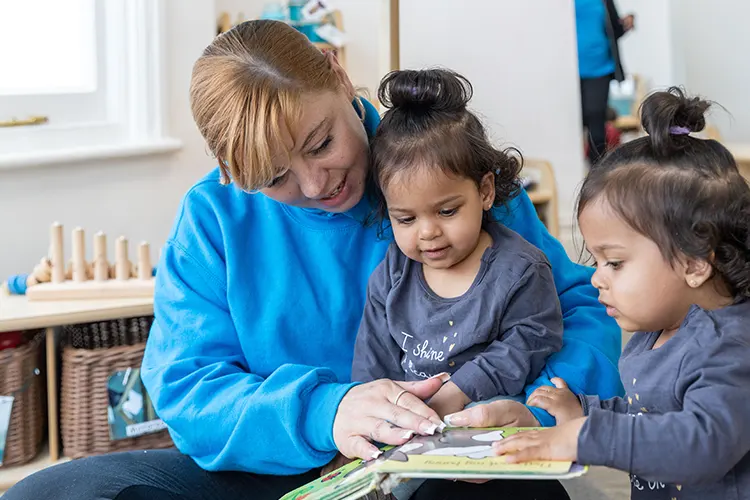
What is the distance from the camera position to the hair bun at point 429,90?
1400 mm

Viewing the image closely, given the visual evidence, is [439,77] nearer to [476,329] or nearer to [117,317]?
[476,329]

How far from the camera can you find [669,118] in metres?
1.09

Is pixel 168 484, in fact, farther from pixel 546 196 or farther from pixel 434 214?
pixel 546 196

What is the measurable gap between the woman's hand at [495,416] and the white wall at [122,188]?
5.86 ft

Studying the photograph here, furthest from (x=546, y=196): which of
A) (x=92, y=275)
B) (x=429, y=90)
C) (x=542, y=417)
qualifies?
(x=542, y=417)

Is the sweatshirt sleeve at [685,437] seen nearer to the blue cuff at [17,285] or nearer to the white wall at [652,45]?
the blue cuff at [17,285]

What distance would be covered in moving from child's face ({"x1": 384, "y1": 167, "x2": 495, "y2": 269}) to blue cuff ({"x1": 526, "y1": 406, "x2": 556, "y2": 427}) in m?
0.26

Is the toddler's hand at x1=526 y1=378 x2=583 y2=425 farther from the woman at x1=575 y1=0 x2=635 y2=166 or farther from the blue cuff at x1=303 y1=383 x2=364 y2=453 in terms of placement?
the woman at x1=575 y1=0 x2=635 y2=166

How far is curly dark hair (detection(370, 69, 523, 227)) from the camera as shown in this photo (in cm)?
137

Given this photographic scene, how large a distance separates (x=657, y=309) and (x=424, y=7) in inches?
121

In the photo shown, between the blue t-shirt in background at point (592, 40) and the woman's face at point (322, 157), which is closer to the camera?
the woman's face at point (322, 157)

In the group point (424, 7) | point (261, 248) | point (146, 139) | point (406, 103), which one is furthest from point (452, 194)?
point (424, 7)

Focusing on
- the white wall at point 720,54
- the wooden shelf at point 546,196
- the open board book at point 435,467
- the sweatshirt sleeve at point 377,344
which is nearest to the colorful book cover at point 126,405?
Result: the sweatshirt sleeve at point 377,344

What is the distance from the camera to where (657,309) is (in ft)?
3.58
